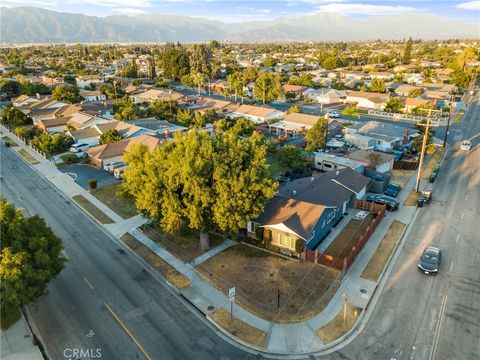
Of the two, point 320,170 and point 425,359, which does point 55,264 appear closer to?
point 425,359

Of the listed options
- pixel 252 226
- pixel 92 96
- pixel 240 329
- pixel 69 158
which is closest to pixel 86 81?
pixel 92 96

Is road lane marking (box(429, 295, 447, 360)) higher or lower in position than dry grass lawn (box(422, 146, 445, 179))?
lower

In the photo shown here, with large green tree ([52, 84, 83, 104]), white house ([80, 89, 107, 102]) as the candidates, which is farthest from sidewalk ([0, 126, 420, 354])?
white house ([80, 89, 107, 102])

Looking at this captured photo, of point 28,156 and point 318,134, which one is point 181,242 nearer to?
point 318,134

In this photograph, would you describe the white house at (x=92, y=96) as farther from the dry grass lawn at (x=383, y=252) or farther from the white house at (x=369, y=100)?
the dry grass lawn at (x=383, y=252)

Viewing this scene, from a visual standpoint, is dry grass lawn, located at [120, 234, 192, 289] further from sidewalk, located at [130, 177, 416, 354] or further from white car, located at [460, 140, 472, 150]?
white car, located at [460, 140, 472, 150]

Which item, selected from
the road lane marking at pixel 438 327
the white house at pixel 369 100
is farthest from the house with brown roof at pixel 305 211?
the white house at pixel 369 100
